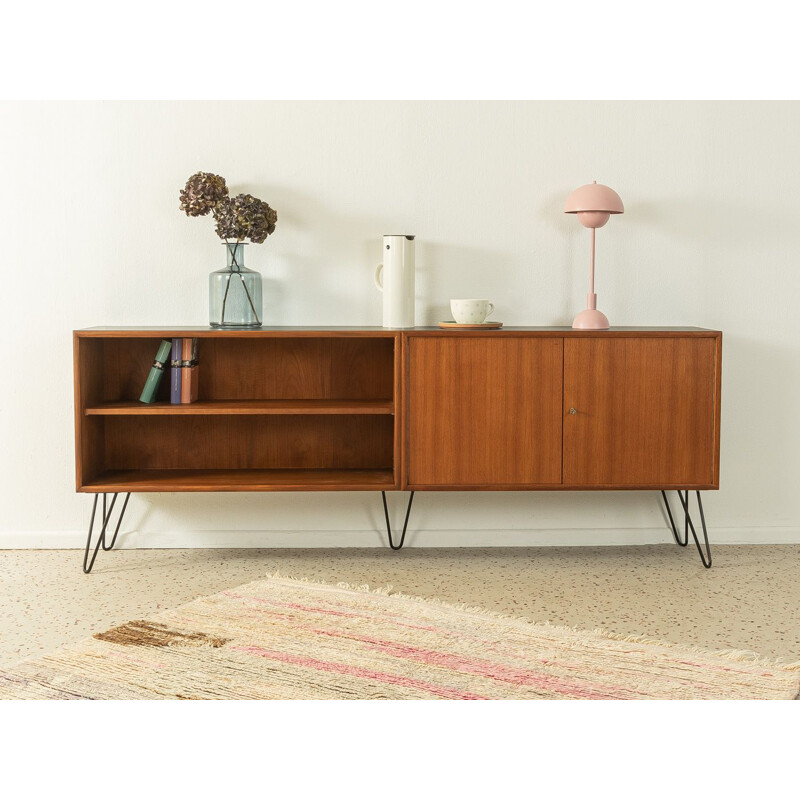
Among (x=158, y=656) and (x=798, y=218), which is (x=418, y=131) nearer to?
(x=798, y=218)

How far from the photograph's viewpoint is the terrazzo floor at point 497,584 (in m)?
3.14

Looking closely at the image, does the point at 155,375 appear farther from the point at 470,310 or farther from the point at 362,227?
the point at 470,310

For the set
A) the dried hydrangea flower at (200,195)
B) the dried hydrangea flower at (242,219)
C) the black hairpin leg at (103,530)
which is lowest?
the black hairpin leg at (103,530)

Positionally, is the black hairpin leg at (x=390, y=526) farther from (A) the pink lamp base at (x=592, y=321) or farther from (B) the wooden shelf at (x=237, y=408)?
(A) the pink lamp base at (x=592, y=321)

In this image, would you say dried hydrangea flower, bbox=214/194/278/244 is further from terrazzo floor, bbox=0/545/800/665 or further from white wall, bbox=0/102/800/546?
terrazzo floor, bbox=0/545/800/665

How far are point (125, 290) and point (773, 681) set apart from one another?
283 centimetres

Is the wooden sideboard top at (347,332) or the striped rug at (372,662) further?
the wooden sideboard top at (347,332)

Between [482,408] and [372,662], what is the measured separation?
1.26 metres

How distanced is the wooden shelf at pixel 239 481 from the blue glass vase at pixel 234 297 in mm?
599

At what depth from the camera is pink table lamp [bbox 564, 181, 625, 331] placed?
3871mm

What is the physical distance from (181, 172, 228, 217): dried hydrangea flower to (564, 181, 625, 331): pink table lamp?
1.37 meters

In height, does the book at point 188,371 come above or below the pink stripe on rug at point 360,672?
above

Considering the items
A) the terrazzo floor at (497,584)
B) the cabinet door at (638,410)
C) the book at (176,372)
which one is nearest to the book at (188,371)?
the book at (176,372)

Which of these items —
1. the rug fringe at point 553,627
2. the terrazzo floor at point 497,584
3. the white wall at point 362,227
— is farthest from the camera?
the white wall at point 362,227
